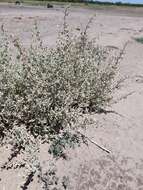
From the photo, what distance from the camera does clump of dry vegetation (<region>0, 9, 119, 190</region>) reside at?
4.46 meters

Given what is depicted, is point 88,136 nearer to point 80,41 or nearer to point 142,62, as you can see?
point 80,41

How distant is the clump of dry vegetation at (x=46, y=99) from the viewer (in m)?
4.46

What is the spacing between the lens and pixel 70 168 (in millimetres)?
4348

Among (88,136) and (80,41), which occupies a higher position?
(80,41)

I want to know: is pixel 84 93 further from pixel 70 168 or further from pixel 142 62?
pixel 142 62

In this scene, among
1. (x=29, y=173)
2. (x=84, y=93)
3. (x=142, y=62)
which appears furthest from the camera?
(x=142, y=62)

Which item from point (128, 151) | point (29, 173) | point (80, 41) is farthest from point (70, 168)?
point (80, 41)

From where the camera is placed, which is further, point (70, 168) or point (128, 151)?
point (128, 151)

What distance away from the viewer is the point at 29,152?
4.26m

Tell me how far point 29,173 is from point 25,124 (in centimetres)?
86

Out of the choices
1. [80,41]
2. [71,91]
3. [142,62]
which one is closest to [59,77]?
[71,91]

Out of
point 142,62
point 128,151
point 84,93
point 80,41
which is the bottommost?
point 142,62

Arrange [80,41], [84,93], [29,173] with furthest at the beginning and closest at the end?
1. [80,41]
2. [84,93]
3. [29,173]

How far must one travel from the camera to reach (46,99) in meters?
4.71
